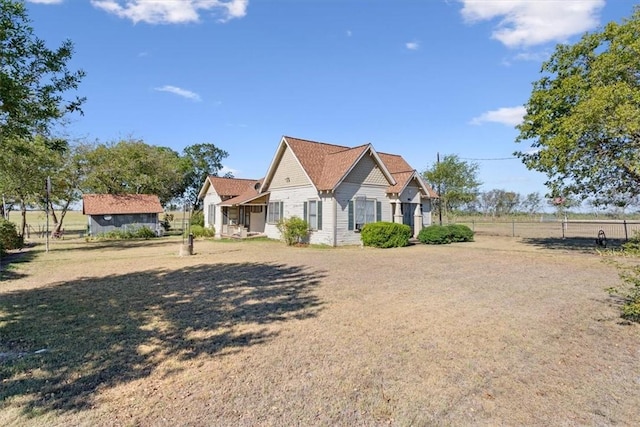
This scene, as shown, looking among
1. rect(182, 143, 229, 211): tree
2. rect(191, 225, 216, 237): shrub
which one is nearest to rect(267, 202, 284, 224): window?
rect(191, 225, 216, 237): shrub

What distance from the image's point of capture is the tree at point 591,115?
13.1 m

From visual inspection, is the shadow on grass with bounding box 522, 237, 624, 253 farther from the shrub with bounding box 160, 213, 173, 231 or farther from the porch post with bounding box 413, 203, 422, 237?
the shrub with bounding box 160, 213, 173, 231

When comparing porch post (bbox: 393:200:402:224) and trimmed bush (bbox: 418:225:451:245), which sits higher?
porch post (bbox: 393:200:402:224)

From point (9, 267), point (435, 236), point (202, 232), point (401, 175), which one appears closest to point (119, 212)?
point (202, 232)

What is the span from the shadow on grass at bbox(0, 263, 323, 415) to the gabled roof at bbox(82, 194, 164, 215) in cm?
2100

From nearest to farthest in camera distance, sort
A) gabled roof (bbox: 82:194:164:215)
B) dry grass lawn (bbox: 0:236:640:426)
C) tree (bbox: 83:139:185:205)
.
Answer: dry grass lawn (bbox: 0:236:640:426) < gabled roof (bbox: 82:194:164:215) < tree (bbox: 83:139:185:205)

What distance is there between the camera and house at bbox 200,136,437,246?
19281 mm

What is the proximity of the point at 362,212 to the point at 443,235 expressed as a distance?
4833 millimetres

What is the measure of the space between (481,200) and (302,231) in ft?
166

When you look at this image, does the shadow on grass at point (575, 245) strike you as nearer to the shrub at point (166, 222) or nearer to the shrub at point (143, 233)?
the shrub at point (143, 233)

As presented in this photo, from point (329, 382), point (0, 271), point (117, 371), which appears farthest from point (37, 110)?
point (329, 382)

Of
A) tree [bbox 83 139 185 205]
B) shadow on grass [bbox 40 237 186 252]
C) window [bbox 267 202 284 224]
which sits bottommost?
shadow on grass [bbox 40 237 186 252]

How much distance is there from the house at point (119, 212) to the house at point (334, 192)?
393 inches

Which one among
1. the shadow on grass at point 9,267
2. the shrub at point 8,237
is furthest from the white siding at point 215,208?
the shadow on grass at point 9,267
